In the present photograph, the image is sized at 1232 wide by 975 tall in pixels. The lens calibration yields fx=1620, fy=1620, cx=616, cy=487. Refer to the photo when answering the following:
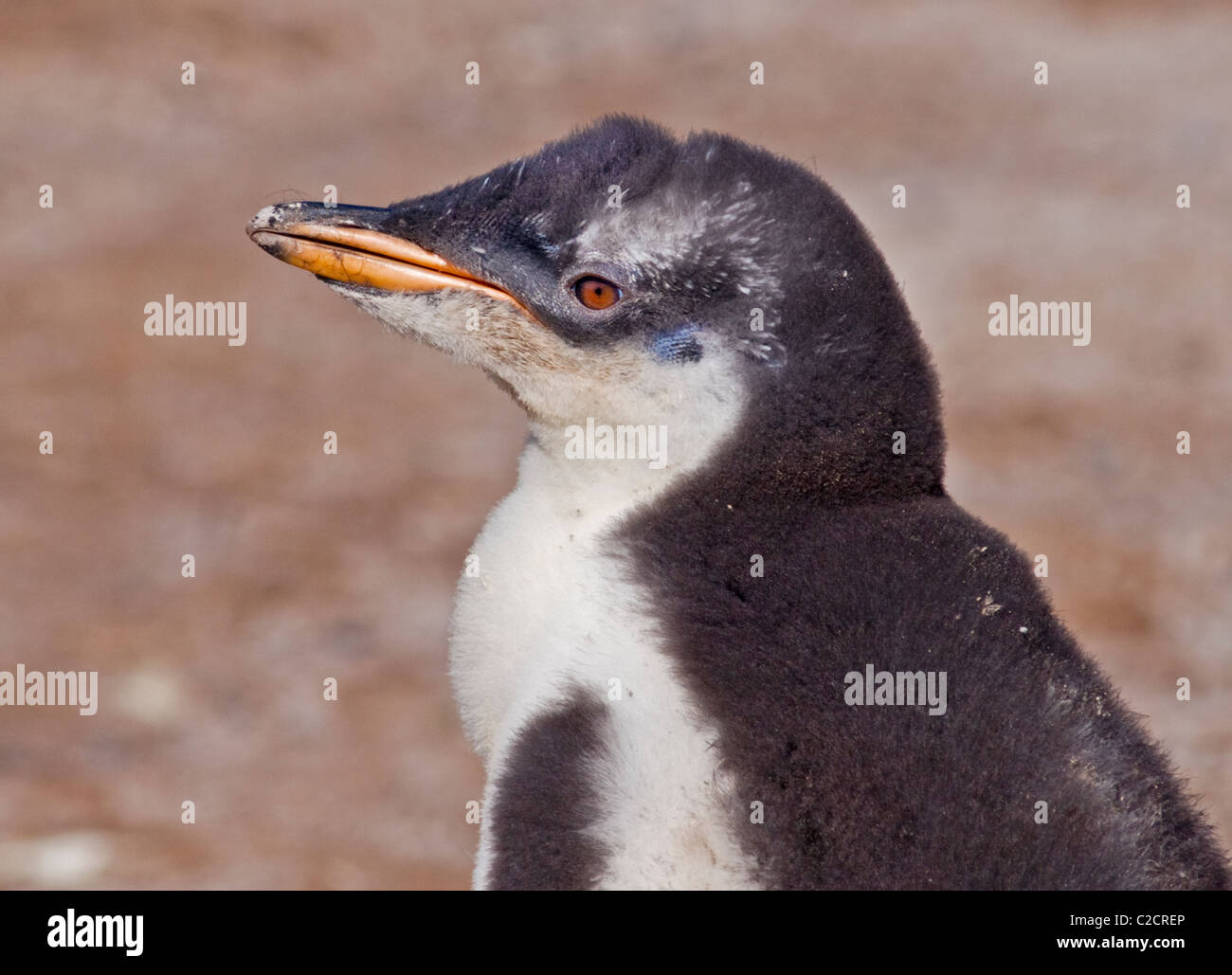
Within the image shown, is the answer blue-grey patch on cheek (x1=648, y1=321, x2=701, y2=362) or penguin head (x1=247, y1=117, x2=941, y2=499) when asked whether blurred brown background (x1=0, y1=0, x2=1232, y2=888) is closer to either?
penguin head (x1=247, y1=117, x2=941, y2=499)

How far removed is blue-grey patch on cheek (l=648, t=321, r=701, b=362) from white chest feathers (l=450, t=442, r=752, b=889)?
0.65ft

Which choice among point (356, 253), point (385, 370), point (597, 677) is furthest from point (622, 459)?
point (385, 370)

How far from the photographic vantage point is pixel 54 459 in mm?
6836

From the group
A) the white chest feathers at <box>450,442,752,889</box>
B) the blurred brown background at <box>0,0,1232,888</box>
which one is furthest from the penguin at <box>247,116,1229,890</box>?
the blurred brown background at <box>0,0,1232,888</box>

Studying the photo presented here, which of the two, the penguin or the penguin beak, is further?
the penguin beak

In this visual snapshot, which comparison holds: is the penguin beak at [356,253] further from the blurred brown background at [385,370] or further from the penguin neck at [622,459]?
the blurred brown background at [385,370]

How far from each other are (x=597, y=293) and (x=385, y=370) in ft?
17.4

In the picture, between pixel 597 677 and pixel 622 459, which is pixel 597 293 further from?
pixel 597 677

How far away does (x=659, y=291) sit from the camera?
90.7 inches

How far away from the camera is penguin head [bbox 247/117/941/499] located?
2.22m

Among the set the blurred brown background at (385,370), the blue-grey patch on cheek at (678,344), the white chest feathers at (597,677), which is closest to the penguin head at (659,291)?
the blue-grey patch on cheek at (678,344)

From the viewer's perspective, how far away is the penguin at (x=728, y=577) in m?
2.00
